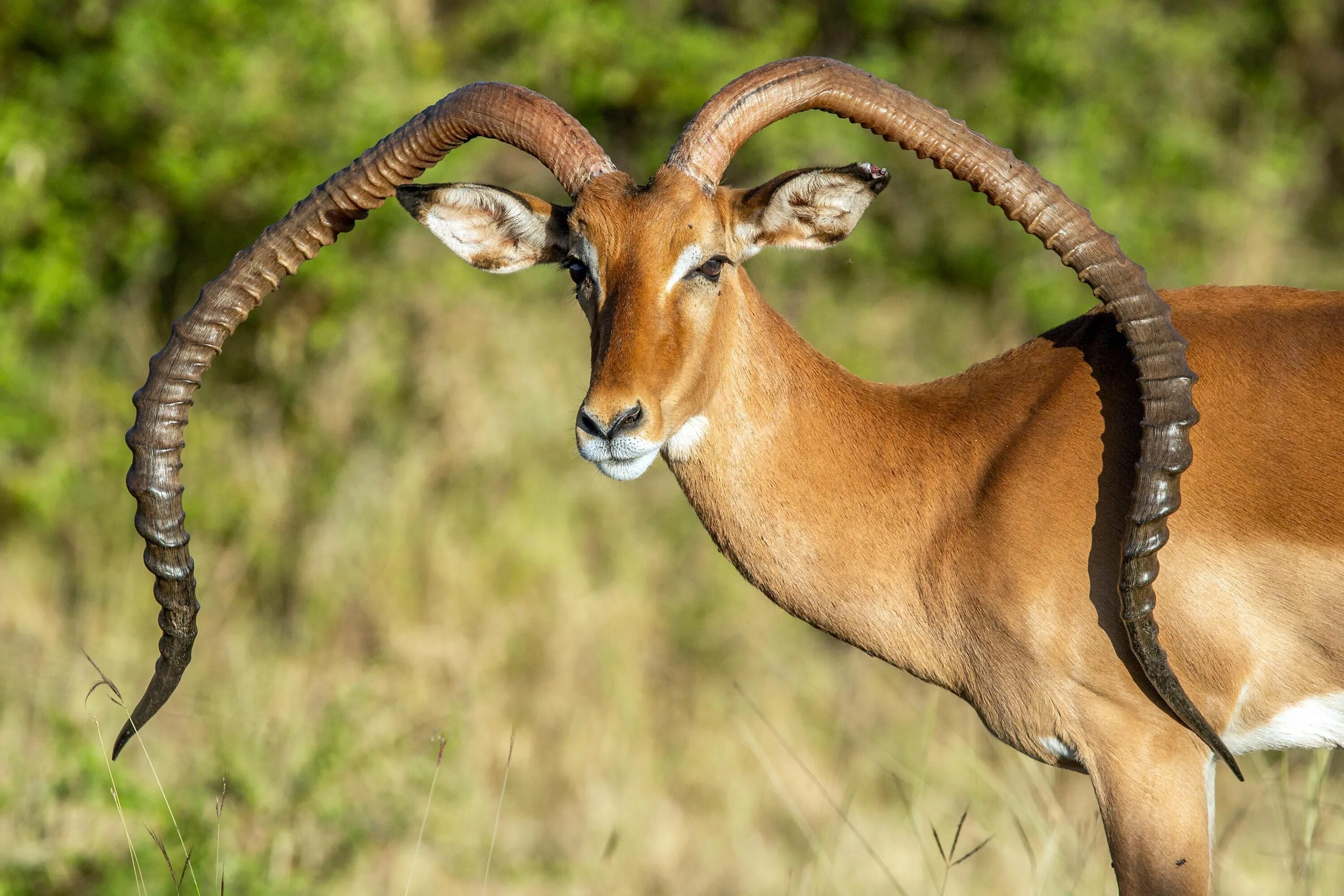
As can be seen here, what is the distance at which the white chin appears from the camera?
4184mm

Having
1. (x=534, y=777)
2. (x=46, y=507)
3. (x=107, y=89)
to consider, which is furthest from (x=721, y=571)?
(x=107, y=89)

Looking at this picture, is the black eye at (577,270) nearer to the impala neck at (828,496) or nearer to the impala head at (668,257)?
the impala head at (668,257)

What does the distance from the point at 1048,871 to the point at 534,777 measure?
353 centimetres

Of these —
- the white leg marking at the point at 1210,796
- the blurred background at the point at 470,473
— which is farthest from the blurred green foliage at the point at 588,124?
the white leg marking at the point at 1210,796

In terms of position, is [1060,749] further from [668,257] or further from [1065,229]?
[668,257]

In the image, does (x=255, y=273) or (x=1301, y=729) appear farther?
(x=255, y=273)

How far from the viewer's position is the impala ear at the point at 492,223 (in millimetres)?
4914

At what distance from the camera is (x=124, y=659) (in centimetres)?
805

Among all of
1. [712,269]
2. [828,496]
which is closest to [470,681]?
[828,496]

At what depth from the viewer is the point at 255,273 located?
450cm

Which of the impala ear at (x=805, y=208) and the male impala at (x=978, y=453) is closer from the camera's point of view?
the male impala at (x=978, y=453)

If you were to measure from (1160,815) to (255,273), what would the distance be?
11.2 ft

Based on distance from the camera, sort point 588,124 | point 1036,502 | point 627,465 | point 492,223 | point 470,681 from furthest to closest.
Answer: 1. point 588,124
2. point 470,681
3. point 492,223
4. point 1036,502
5. point 627,465

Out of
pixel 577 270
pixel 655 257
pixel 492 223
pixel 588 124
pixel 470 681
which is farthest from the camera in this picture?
pixel 588 124
